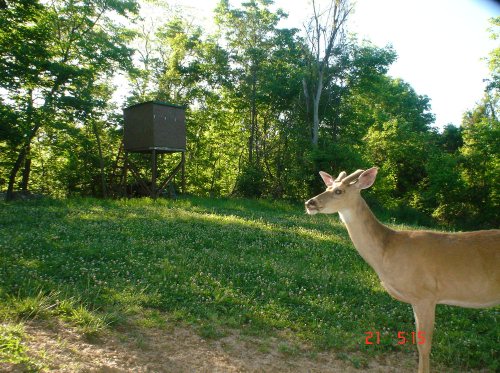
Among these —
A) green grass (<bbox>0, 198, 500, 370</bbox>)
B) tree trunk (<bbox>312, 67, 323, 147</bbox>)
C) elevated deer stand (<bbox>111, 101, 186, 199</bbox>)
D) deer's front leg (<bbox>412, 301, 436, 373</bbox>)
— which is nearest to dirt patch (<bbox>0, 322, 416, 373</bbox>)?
green grass (<bbox>0, 198, 500, 370</bbox>)

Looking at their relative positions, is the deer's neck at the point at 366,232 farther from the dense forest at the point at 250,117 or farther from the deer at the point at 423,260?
the dense forest at the point at 250,117

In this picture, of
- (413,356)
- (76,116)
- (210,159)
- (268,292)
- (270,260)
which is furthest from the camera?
(210,159)

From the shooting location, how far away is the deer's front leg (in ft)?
13.7

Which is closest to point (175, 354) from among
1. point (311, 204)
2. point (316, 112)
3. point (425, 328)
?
point (311, 204)

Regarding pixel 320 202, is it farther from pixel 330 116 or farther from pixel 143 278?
pixel 330 116

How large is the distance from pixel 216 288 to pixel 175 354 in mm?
2021

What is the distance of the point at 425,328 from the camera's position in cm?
419

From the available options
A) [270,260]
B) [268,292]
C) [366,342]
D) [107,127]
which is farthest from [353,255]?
[107,127]

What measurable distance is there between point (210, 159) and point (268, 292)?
27561mm

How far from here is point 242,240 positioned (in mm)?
10094

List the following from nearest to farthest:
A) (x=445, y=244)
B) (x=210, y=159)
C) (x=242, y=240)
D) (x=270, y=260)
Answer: (x=445, y=244) → (x=270, y=260) → (x=242, y=240) → (x=210, y=159)
